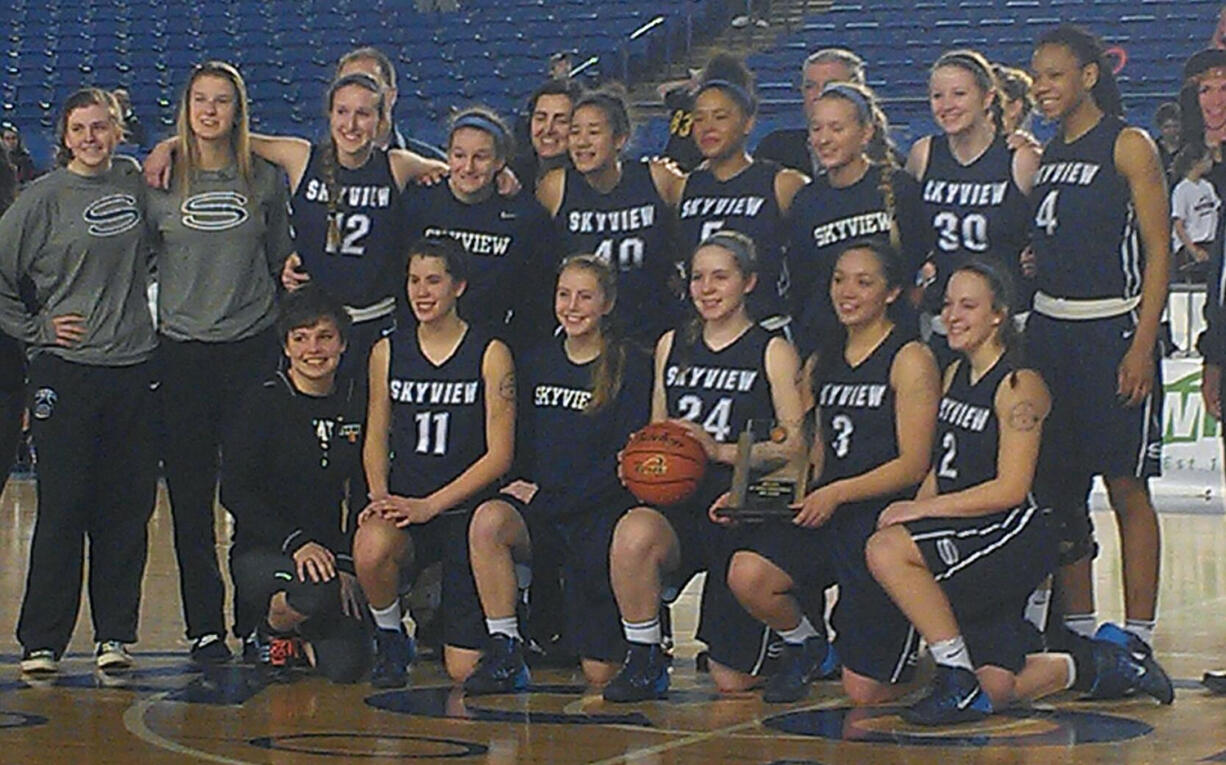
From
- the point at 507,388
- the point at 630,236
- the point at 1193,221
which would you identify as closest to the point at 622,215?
the point at 630,236

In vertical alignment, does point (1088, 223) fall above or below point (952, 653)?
above

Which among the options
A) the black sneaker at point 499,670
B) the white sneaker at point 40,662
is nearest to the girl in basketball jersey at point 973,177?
the black sneaker at point 499,670

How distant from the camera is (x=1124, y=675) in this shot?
549 centimetres

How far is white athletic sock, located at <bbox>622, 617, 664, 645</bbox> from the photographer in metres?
5.68

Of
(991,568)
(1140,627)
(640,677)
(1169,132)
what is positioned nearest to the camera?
(991,568)

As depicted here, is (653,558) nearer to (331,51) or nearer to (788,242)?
(788,242)

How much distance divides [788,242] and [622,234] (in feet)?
1.60

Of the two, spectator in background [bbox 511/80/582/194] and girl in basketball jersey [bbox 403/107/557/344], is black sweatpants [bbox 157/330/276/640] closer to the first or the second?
girl in basketball jersey [bbox 403/107/557/344]

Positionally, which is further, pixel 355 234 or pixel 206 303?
pixel 355 234

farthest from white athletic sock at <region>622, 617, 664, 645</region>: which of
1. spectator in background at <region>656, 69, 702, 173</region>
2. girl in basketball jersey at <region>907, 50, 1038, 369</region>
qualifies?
spectator in background at <region>656, 69, 702, 173</region>

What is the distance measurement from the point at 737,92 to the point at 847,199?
1.50ft

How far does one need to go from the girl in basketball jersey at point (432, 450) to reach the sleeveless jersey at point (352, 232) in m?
0.28

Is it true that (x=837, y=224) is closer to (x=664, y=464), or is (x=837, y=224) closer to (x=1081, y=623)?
(x=664, y=464)

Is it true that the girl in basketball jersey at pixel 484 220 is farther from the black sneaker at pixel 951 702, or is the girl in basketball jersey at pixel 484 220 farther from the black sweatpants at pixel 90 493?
the black sneaker at pixel 951 702
